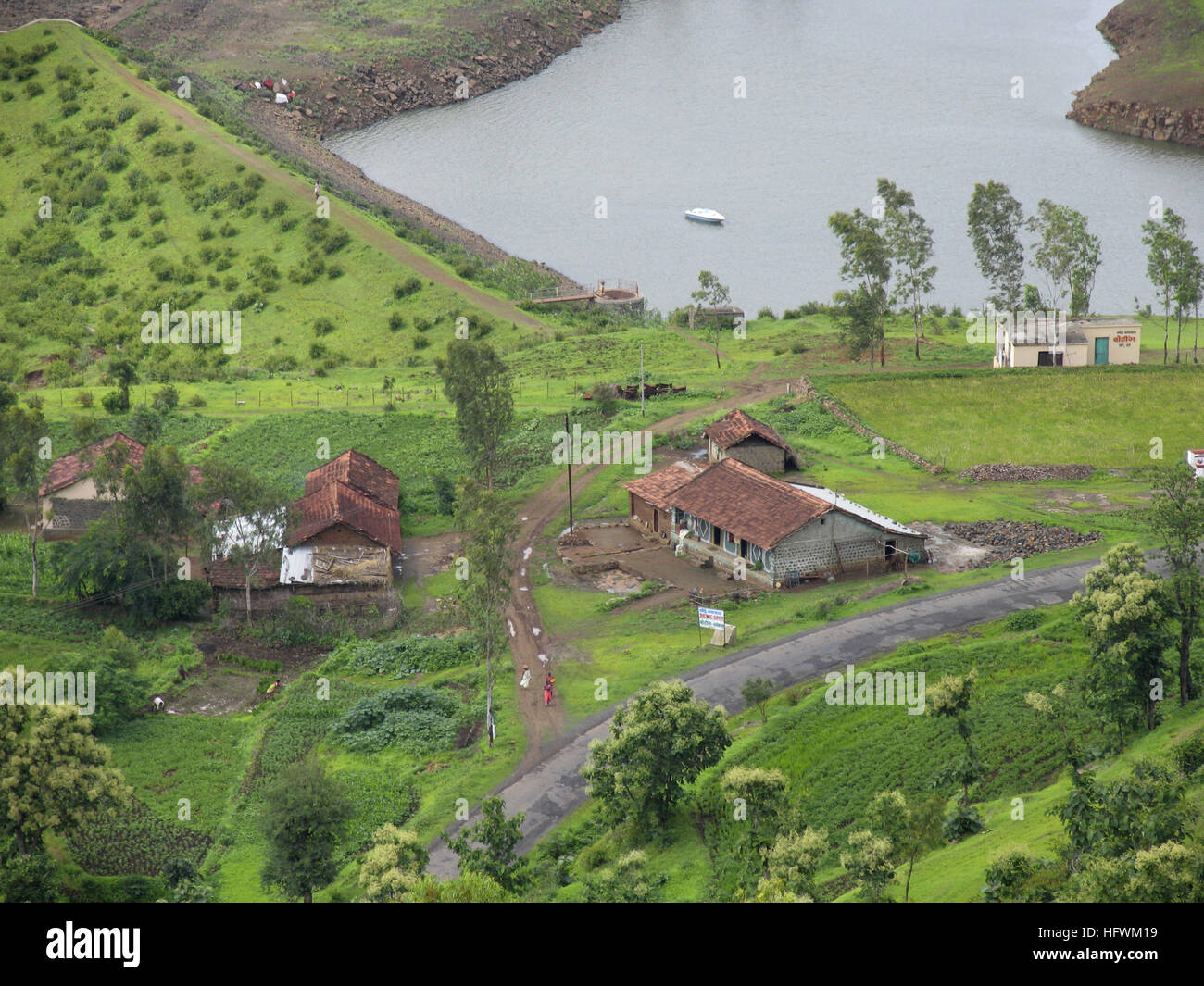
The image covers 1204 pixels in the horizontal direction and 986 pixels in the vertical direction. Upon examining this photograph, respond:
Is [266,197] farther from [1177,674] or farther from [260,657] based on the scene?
[1177,674]

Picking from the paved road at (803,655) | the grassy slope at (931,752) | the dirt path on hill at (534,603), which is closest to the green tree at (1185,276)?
the dirt path on hill at (534,603)

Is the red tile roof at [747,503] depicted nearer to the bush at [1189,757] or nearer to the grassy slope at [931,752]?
the grassy slope at [931,752]

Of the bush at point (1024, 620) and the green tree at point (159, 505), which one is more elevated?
the green tree at point (159, 505)

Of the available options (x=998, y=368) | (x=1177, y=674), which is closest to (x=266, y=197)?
(x=998, y=368)

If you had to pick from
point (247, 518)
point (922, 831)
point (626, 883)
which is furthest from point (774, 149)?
point (626, 883)

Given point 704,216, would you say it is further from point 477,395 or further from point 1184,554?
point 1184,554

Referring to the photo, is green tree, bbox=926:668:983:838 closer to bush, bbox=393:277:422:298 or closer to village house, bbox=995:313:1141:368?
village house, bbox=995:313:1141:368
